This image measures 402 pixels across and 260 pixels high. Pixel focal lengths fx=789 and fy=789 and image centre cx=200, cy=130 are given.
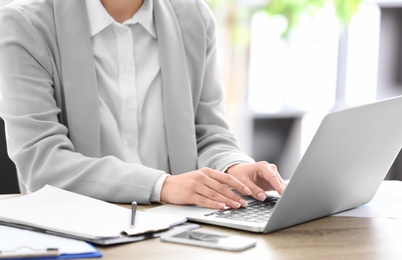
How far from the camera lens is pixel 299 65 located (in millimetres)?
4469

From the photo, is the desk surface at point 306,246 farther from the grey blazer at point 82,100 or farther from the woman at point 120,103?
the grey blazer at point 82,100

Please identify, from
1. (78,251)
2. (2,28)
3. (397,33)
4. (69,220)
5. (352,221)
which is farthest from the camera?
(397,33)

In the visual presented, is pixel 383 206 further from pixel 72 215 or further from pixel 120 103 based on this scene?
pixel 120 103

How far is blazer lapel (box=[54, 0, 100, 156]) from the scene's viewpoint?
1.99 meters

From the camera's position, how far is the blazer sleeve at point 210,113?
7.09ft

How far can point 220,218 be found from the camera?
1.42m

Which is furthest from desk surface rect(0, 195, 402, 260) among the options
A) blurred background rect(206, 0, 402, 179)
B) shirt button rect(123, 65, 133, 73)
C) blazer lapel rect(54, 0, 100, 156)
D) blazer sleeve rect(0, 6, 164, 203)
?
blurred background rect(206, 0, 402, 179)

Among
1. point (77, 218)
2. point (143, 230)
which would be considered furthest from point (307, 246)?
point (77, 218)

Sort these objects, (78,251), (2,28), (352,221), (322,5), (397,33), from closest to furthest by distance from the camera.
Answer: (78,251) < (352,221) < (2,28) < (322,5) < (397,33)

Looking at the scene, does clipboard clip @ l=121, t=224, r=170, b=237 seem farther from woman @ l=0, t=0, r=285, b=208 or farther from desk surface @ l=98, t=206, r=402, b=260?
woman @ l=0, t=0, r=285, b=208

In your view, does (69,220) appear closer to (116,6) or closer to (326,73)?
(116,6)

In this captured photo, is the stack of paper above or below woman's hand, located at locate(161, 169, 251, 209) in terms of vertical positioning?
above

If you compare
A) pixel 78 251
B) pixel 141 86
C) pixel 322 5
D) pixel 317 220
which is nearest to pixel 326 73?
pixel 322 5

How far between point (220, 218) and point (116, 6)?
0.91 metres
